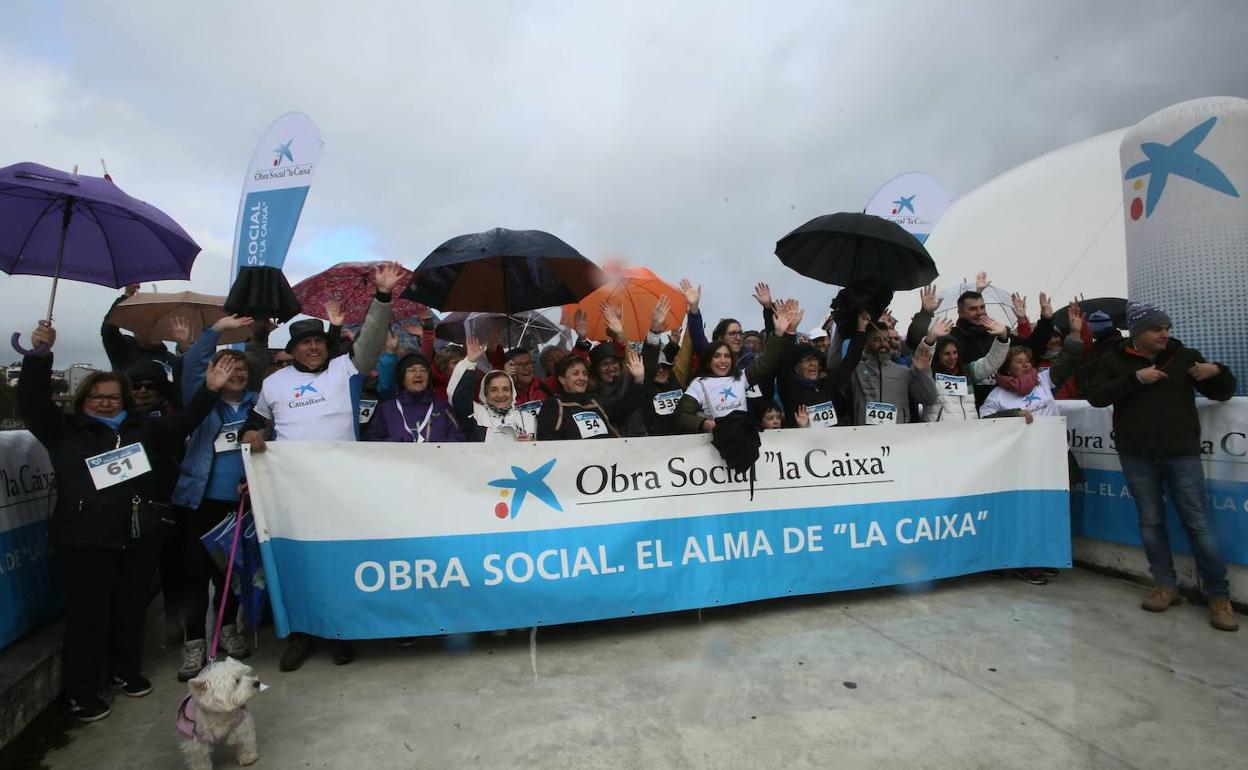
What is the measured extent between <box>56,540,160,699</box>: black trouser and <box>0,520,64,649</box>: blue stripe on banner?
315 mm

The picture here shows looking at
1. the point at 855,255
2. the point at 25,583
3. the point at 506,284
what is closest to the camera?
the point at 25,583

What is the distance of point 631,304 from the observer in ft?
25.0

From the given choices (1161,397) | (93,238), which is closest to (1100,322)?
(1161,397)

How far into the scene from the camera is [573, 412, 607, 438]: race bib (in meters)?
4.38

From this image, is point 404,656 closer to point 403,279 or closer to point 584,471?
point 584,471

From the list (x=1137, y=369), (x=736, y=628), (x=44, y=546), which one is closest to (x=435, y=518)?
(x=736, y=628)

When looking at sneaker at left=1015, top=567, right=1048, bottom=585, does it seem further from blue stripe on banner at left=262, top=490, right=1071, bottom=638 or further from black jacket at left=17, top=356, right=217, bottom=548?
black jacket at left=17, top=356, right=217, bottom=548

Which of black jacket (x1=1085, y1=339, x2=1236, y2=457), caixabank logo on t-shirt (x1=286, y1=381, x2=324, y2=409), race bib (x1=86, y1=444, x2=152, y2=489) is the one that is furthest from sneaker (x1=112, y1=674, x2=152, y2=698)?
black jacket (x1=1085, y1=339, x2=1236, y2=457)

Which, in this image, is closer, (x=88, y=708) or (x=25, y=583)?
(x=88, y=708)

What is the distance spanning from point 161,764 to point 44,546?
1.79 metres

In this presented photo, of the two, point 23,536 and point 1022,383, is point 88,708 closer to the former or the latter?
point 23,536

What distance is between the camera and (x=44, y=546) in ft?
12.5

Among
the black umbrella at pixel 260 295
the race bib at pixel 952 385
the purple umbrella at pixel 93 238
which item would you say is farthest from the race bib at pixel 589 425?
the purple umbrella at pixel 93 238

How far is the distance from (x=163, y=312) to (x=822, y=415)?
224 inches
